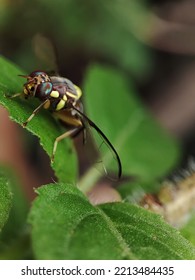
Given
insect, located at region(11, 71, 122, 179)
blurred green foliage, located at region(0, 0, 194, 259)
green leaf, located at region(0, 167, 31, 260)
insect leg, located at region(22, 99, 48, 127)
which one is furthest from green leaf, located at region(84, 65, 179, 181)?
insect leg, located at region(22, 99, 48, 127)

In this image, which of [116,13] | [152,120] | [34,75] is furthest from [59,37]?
[34,75]

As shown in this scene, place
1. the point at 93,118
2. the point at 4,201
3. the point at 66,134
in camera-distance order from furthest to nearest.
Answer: the point at 93,118, the point at 66,134, the point at 4,201

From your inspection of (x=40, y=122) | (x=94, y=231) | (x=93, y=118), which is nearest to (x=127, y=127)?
(x=93, y=118)

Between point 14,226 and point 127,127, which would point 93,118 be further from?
point 14,226

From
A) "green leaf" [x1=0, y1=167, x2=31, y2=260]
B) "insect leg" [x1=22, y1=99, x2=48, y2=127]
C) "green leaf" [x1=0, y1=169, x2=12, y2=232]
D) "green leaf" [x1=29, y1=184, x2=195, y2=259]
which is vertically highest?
"green leaf" [x1=29, y1=184, x2=195, y2=259]

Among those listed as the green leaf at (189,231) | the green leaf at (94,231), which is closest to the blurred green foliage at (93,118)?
the green leaf at (94,231)

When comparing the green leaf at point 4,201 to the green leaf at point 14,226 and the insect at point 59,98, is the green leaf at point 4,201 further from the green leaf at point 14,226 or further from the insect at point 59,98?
the insect at point 59,98

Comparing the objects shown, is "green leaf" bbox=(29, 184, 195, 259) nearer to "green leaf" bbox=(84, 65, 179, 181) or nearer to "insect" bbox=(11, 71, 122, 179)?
"insect" bbox=(11, 71, 122, 179)
